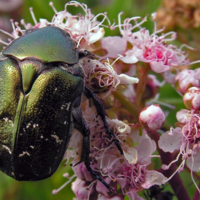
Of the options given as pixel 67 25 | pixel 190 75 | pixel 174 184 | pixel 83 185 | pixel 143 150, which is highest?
pixel 67 25

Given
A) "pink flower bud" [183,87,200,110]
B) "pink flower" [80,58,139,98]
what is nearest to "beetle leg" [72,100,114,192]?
"pink flower" [80,58,139,98]

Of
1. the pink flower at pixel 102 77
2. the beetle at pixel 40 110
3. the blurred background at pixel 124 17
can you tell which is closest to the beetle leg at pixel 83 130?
the beetle at pixel 40 110

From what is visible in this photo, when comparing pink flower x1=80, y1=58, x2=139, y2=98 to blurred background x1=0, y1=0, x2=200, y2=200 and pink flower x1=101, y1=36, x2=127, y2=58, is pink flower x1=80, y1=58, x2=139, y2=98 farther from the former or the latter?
blurred background x1=0, y1=0, x2=200, y2=200

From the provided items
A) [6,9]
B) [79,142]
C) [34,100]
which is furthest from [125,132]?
[6,9]

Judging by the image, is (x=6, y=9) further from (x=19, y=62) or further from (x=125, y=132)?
(x=125, y=132)

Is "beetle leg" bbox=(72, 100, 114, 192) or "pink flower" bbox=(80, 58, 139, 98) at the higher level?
"pink flower" bbox=(80, 58, 139, 98)

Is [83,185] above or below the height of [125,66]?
below

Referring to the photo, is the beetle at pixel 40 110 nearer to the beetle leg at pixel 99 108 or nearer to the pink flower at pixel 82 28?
the beetle leg at pixel 99 108
